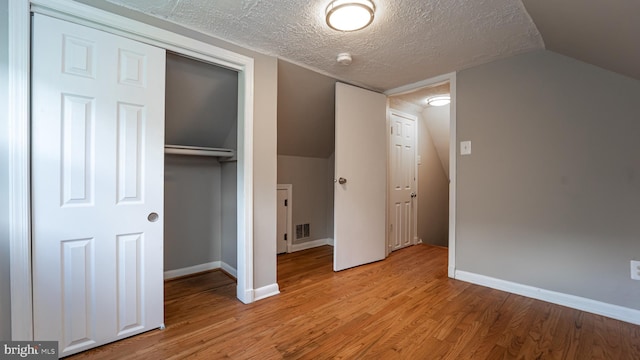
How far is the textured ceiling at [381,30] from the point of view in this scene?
1.66 metres

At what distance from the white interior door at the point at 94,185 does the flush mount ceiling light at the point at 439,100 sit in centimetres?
312

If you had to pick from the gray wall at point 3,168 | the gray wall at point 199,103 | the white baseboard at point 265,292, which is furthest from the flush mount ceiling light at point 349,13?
the white baseboard at point 265,292

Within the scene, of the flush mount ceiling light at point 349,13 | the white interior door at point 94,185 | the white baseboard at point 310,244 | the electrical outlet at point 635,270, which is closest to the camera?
the white interior door at point 94,185

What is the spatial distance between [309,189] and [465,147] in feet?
6.83

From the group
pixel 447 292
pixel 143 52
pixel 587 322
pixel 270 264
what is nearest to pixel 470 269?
pixel 447 292

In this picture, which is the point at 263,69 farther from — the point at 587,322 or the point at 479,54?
the point at 587,322

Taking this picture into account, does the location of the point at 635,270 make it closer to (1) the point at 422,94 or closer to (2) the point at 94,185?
(1) the point at 422,94

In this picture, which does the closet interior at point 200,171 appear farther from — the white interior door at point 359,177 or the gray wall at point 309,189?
the white interior door at point 359,177

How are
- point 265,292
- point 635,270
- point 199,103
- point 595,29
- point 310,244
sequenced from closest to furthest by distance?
point 595,29 < point 635,270 < point 265,292 < point 199,103 < point 310,244

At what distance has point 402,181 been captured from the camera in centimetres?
381

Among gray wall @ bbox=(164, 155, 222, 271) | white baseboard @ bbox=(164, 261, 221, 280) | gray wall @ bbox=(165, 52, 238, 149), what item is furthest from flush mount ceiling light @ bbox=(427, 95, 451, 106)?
white baseboard @ bbox=(164, 261, 221, 280)

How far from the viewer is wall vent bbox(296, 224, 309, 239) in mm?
3804

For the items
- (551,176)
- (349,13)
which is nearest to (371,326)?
(551,176)

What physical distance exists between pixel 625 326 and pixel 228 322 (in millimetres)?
2749
